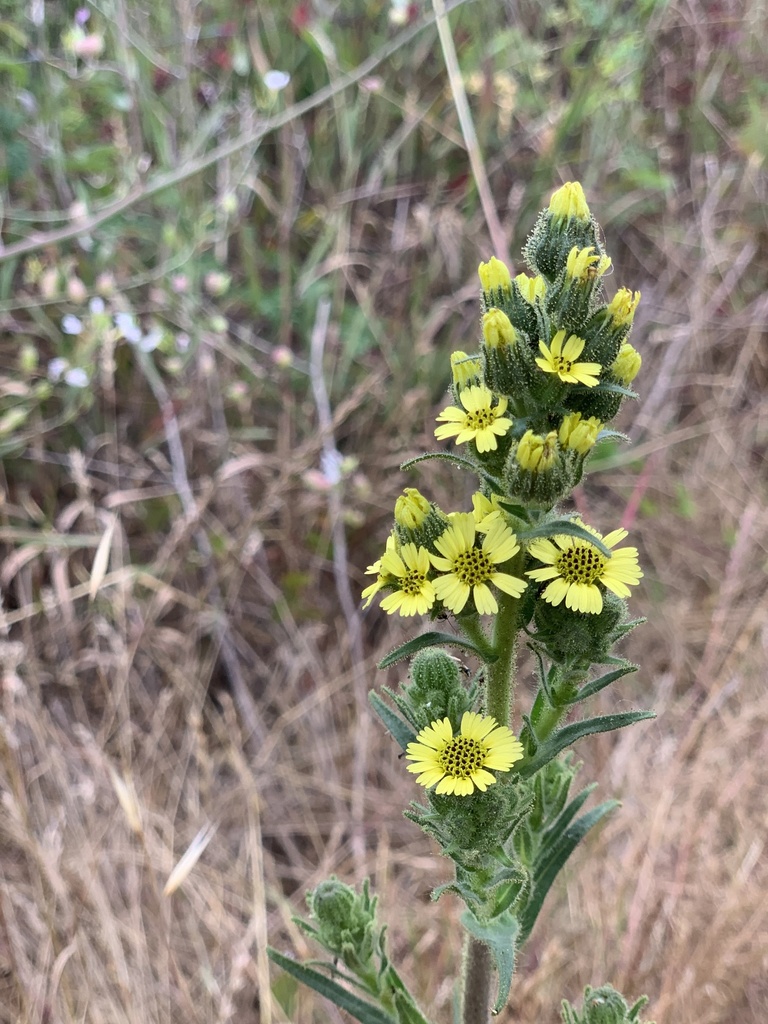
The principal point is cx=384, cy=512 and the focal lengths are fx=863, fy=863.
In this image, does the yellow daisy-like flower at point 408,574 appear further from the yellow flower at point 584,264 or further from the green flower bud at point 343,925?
the green flower bud at point 343,925

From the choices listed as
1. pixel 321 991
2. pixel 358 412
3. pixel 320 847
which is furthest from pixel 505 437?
pixel 358 412

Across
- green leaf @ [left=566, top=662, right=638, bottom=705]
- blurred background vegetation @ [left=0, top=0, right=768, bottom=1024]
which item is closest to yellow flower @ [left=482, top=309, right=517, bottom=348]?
green leaf @ [left=566, top=662, right=638, bottom=705]

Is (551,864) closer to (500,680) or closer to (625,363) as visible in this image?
(500,680)

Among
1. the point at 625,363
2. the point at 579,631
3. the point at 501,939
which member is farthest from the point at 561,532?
the point at 501,939

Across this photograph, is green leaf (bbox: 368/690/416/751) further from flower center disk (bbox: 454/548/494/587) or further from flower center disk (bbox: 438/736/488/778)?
flower center disk (bbox: 454/548/494/587)

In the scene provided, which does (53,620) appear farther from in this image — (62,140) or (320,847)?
(62,140)

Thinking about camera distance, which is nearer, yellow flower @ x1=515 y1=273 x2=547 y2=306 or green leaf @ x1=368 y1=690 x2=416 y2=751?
yellow flower @ x1=515 y1=273 x2=547 y2=306
